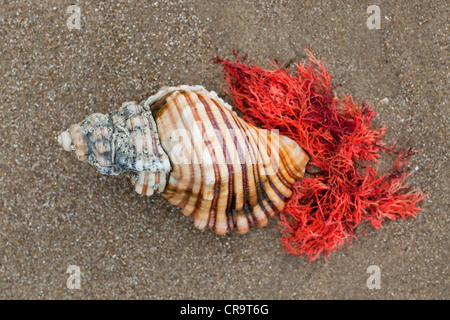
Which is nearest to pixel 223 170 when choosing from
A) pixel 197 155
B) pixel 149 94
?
pixel 197 155

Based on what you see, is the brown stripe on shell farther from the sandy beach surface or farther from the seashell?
the sandy beach surface

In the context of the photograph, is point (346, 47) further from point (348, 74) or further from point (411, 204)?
point (411, 204)

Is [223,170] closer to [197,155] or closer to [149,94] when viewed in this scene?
[197,155]

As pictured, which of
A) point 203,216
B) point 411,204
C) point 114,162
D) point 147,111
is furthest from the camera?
point 411,204

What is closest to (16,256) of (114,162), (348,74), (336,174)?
(114,162)

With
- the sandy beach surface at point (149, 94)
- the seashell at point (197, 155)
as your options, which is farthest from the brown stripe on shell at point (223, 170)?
the sandy beach surface at point (149, 94)
